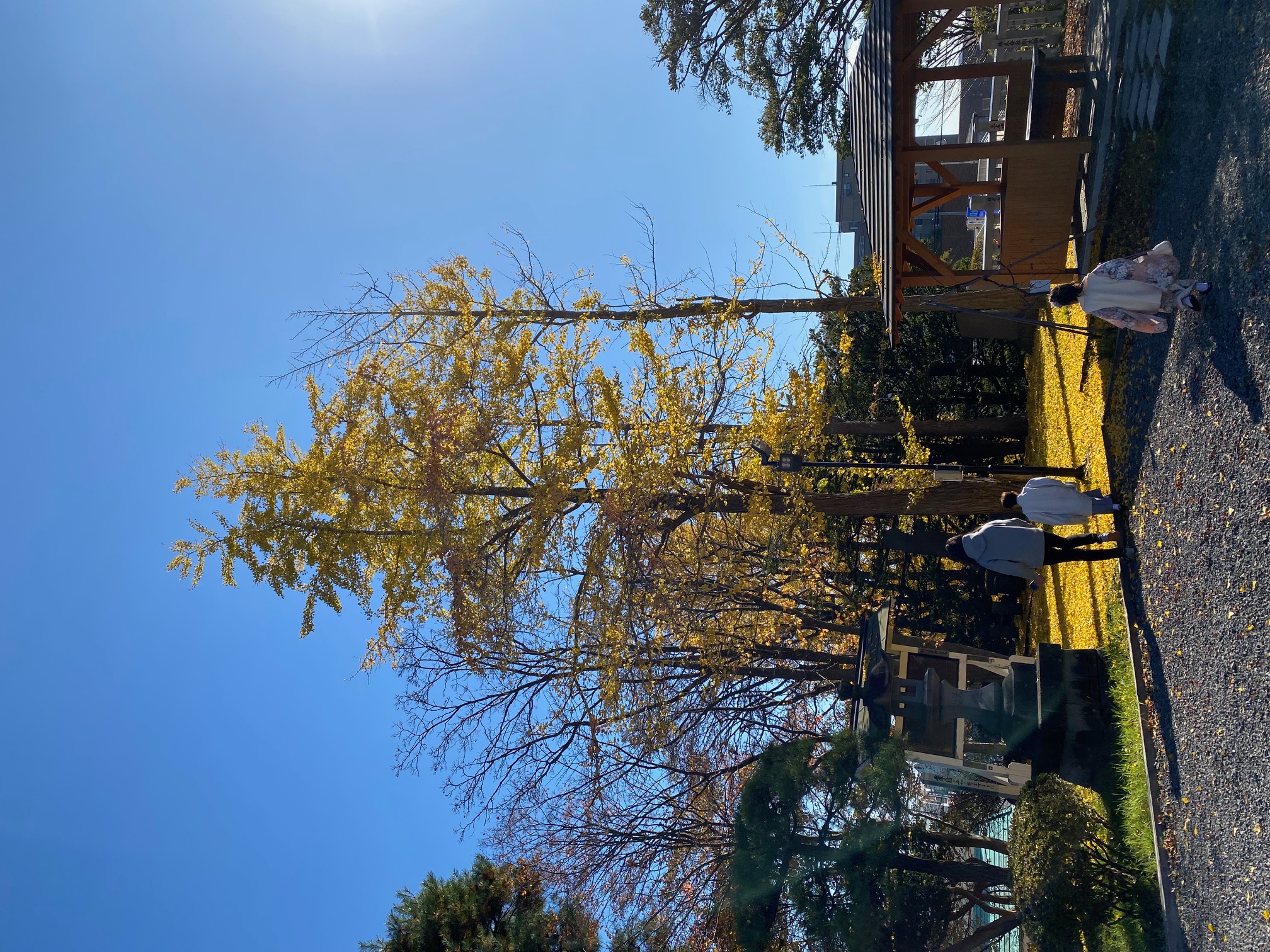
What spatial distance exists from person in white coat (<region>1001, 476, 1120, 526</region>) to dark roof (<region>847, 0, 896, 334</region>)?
3125 mm

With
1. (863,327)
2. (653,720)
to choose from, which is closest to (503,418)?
(653,720)

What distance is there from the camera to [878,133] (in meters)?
8.98

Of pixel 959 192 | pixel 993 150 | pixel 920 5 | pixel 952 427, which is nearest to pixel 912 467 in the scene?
pixel 959 192

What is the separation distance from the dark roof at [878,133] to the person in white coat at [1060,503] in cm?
313

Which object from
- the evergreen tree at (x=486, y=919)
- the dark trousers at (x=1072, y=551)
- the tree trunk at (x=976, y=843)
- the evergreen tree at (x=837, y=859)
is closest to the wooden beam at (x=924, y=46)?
the dark trousers at (x=1072, y=551)

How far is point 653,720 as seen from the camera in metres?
12.3

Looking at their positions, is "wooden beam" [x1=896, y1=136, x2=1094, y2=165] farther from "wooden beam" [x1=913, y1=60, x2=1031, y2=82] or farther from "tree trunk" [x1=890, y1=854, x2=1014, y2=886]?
"tree trunk" [x1=890, y1=854, x2=1014, y2=886]

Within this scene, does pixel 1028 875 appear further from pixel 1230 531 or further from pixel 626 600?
pixel 626 600

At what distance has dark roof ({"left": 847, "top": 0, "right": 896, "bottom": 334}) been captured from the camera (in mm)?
8445

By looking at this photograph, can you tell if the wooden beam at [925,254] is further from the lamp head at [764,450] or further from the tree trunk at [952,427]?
the tree trunk at [952,427]

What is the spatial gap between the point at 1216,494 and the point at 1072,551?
1.91m

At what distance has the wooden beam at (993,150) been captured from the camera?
8.66m

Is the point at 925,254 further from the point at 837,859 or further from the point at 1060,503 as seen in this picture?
the point at 837,859

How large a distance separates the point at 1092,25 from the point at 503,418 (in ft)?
27.1
